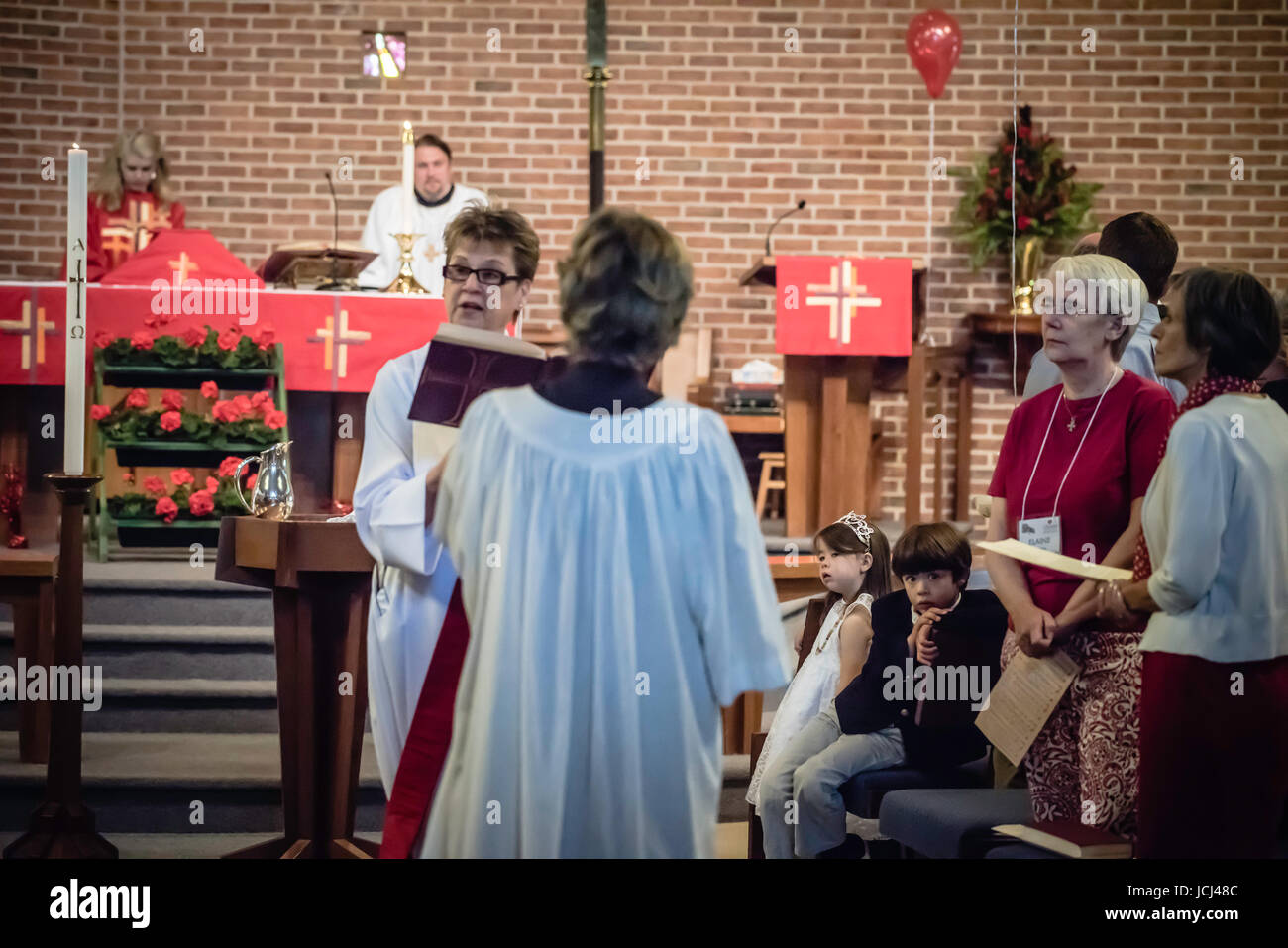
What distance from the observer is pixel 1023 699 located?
2.49m

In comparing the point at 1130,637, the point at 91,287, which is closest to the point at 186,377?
the point at 91,287

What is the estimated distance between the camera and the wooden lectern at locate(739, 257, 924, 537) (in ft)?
15.0

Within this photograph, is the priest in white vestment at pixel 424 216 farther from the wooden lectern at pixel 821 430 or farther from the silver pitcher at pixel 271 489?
the silver pitcher at pixel 271 489

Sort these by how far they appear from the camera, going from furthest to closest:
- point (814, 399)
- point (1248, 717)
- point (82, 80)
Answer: point (82, 80) < point (814, 399) < point (1248, 717)

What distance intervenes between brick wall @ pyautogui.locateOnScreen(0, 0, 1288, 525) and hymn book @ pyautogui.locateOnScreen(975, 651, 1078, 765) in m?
3.91

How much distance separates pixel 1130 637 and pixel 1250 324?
58cm

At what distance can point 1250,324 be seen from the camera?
7.66ft

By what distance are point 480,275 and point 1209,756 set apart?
151cm

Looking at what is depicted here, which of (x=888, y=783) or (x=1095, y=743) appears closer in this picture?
(x=1095, y=743)

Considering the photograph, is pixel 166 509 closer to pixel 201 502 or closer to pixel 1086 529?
pixel 201 502

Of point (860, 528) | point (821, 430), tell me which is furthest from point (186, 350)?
point (860, 528)

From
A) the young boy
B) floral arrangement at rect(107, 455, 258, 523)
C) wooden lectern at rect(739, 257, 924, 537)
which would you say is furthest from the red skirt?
floral arrangement at rect(107, 455, 258, 523)

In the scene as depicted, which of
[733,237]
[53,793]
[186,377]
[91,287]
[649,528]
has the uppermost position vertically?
[733,237]

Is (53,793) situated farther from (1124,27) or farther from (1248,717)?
(1124,27)
